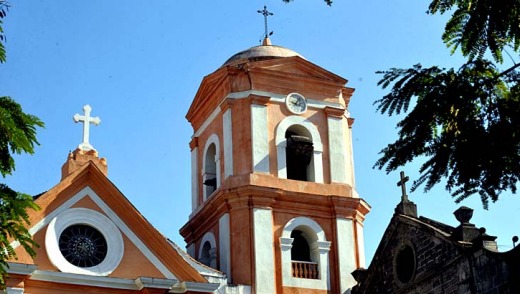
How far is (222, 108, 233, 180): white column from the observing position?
21.8m

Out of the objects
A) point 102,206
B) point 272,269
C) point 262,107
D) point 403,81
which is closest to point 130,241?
point 102,206

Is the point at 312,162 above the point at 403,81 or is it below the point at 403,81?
above

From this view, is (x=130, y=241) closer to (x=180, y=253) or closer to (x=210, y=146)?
(x=180, y=253)

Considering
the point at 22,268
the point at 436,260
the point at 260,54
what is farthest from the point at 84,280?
the point at 260,54

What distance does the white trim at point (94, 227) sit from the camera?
59.3 ft

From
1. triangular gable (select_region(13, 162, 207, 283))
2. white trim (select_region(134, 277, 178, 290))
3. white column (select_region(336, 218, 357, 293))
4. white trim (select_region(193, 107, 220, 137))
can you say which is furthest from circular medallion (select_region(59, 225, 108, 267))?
white column (select_region(336, 218, 357, 293))

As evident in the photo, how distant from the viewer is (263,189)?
21.1 m

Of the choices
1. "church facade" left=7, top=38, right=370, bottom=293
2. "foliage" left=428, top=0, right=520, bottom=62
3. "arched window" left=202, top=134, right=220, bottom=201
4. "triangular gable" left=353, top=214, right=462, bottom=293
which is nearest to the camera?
Answer: "foliage" left=428, top=0, right=520, bottom=62

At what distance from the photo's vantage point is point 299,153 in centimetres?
2238

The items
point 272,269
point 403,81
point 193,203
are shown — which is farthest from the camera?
point 193,203

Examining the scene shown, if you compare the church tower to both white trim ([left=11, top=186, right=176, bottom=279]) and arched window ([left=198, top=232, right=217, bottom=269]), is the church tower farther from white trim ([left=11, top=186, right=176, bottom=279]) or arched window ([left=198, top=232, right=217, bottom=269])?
white trim ([left=11, top=186, right=176, bottom=279])

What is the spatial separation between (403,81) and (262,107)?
49.7 ft

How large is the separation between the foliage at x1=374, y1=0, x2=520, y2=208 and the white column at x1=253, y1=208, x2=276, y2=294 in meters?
13.7

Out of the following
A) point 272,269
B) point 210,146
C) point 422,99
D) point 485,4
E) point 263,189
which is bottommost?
point 422,99
